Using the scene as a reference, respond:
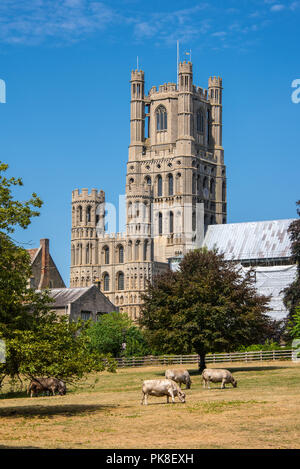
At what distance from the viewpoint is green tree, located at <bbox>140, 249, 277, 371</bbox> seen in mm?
47219

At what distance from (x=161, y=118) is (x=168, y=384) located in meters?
127

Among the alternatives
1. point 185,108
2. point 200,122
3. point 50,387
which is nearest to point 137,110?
point 185,108

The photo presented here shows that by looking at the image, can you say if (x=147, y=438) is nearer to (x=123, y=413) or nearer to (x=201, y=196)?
(x=123, y=413)

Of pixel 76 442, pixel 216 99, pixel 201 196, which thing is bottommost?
pixel 76 442

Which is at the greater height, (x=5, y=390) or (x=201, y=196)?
(x=201, y=196)

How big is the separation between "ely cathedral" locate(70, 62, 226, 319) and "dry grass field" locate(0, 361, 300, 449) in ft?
320

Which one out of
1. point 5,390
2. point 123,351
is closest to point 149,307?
point 5,390

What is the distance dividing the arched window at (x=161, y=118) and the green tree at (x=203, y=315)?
343 feet

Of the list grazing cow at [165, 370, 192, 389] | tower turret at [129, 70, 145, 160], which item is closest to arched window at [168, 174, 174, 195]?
tower turret at [129, 70, 145, 160]

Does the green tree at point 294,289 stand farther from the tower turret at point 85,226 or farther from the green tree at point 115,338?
the tower turret at point 85,226

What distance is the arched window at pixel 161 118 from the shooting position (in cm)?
15388

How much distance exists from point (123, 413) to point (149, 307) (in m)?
23.7

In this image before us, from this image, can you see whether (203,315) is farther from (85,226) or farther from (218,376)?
(85,226)
